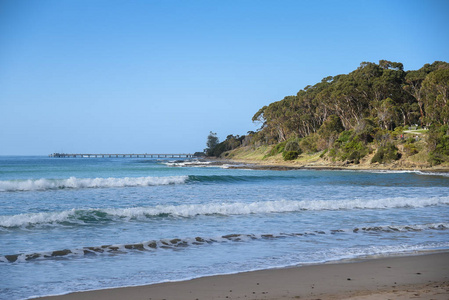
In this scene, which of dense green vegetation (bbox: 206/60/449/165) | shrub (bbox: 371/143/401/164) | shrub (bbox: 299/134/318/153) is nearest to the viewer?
shrub (bbox: 371/143/401/164)

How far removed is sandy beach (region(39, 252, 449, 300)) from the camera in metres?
6.23

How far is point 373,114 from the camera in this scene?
7144cm

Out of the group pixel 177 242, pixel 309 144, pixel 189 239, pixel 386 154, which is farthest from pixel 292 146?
pixel 177 242

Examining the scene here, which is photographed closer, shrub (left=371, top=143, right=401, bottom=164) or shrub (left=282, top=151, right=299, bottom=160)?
shrub (left=371, top=143, right=401, bottom=164)

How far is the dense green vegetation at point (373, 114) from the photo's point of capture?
5725cm

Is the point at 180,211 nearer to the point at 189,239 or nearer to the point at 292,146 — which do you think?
the point at 189,239

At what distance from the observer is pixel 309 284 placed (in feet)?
22.7

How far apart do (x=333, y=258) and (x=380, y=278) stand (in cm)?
179

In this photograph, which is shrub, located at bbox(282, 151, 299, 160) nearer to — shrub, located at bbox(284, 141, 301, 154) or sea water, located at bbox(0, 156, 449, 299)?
shrub, located at bbox(284, 141, 301, 154)

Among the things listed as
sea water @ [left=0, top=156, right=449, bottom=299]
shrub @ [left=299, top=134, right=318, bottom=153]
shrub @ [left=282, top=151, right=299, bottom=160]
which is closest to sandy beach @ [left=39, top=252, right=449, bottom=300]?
sea water @ [left=0, top=156, right=449, bottom=299]

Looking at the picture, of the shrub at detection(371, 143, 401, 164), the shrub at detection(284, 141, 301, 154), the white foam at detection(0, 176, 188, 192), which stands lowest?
the white foam at detection(0, 176, 188, 192)

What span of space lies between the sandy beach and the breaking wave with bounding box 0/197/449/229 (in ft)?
25.0

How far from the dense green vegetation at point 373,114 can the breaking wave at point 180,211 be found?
37.9 m

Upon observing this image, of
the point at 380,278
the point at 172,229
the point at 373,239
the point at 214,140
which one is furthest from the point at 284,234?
the point at 214,140
